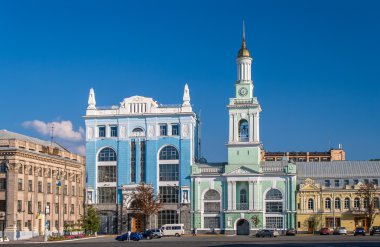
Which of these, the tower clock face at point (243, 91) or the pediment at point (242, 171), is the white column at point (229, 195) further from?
the tower clock face at point (243, 91)

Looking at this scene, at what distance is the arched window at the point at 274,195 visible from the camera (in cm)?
12325

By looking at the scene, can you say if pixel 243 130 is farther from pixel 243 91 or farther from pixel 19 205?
pixel 19 205

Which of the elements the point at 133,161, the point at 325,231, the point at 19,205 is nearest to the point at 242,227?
the point at 325,231

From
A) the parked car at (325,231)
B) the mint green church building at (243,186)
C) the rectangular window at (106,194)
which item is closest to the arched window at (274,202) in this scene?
the mint green church building at (243,186)

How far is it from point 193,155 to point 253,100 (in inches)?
513

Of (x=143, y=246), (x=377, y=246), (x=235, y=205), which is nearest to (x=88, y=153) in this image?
(x=235, y=205)

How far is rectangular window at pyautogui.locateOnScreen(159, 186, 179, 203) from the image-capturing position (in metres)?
126

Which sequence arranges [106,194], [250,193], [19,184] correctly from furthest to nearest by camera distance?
[106,194] → [250,193] → [19,184]

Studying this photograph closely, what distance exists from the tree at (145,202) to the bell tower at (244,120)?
42.6 ft

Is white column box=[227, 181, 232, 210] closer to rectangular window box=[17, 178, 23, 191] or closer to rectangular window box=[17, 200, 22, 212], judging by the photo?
rectangular window box=[17, 178, 23, 191]

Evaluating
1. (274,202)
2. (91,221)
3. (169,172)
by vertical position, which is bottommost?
(91,221)

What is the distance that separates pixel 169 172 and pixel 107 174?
10.0 meters

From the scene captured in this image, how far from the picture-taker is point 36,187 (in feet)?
357

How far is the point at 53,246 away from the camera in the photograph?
258 ft
